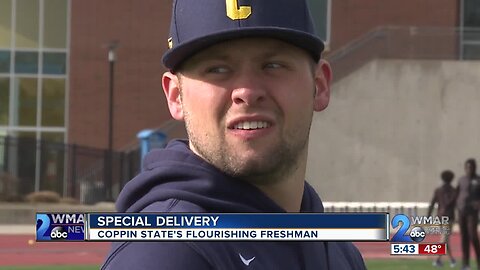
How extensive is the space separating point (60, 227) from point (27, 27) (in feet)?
112

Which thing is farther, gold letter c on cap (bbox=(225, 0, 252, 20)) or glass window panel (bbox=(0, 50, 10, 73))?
glass window panel (bbox=(0, 50, 10, 73))

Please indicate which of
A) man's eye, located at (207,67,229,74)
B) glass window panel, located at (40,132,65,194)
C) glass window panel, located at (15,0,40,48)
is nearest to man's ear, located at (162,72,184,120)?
man's eye, located at (207,67,229,74)

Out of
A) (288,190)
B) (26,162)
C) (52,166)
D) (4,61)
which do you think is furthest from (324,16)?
(288,190)

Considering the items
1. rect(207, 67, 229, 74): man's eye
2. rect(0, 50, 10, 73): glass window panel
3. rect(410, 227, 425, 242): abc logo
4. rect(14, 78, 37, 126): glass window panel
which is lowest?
rect(410, 227, 425, 242): abc logo

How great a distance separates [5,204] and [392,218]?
26.8 meters

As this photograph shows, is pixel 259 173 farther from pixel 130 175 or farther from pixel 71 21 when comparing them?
pixel 71 21

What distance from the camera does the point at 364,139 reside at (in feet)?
93.5

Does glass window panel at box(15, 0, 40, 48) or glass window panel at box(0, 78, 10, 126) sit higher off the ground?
glass window panel at box(15, 0, 40, 48)

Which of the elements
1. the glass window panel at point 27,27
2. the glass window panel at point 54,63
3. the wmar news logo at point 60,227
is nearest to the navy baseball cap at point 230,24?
the wmar news logo at point 60,227

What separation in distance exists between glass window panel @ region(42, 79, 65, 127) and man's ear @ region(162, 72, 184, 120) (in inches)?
1340

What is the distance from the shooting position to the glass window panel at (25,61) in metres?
35.4

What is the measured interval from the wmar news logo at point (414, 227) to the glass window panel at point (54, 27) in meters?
33.9

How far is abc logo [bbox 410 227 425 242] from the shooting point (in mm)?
2432

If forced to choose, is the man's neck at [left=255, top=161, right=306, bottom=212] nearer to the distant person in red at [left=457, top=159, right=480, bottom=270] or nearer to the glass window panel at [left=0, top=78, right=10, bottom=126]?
the distant person in red at [left=457, top=159, right=480, bottom=270]
